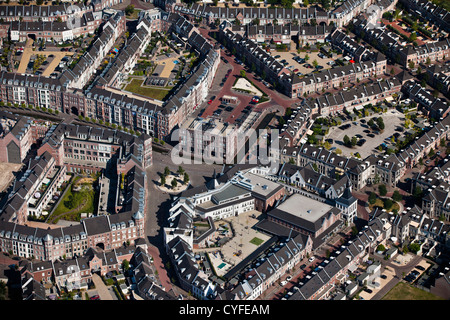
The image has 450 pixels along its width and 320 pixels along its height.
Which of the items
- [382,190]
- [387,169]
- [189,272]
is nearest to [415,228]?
[382,190]

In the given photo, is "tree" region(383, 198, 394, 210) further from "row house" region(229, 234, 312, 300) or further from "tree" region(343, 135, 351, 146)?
"tree" region(343, 135, 351, 146)

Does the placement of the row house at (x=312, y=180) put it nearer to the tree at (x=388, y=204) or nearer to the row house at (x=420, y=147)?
the tree at (x=388, y=204)

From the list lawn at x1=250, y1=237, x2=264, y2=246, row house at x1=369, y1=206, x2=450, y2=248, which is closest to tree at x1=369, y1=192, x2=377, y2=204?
row house at x1=369, y1=206, x2=450, y2=248

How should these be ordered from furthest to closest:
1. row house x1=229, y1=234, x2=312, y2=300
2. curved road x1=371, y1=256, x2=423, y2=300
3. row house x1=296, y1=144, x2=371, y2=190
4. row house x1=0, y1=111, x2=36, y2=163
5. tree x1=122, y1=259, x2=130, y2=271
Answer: row house x1=0, y1=111, x2=36, y2=163
row house x1=296, y1=144, x2=371, y2=190
tree x1=122, y1=259, x2=130, y2=271
curved road x1=371, y1=256, x2=423, y2=300
row house x1=229, y1=234, x2=312, y2=300
